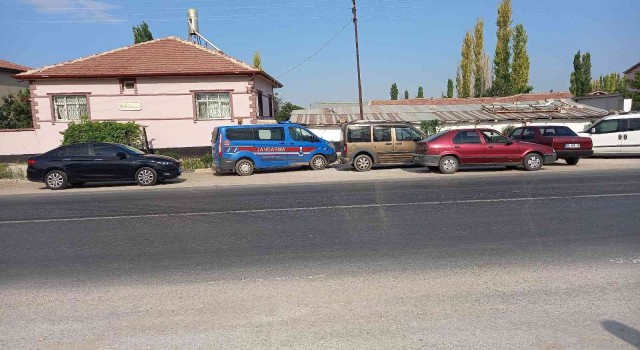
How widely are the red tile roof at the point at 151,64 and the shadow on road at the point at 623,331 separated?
64.6 feet

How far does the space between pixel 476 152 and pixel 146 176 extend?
11.0 metres

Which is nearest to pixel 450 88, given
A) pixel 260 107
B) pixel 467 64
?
pixel 467 64

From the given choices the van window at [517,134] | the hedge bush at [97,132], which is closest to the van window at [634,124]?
the van window at [517,134]

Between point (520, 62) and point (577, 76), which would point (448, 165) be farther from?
point (577, 76)

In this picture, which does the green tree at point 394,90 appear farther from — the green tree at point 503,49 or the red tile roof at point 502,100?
the red tile roof at point 502,100

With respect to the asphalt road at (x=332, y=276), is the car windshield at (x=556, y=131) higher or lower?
higher

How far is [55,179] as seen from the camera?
13.7 meters

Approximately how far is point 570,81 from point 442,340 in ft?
195

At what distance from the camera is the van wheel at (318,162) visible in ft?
55.2

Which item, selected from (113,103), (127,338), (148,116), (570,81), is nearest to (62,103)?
(113,103)

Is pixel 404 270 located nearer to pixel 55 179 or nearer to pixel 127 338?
pixel 127 338

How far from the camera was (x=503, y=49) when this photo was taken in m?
43.6

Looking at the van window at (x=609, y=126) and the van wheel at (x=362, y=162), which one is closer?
the van wheel at (x=362, y=162)

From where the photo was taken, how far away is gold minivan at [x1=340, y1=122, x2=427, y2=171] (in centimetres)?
1603
